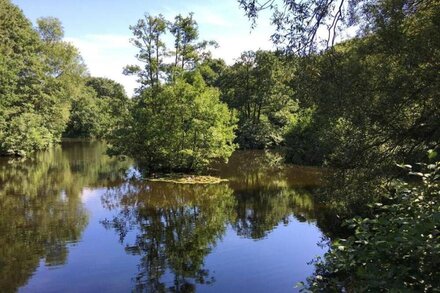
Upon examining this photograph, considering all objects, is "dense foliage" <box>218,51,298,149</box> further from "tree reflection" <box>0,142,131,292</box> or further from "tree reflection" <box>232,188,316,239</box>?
"tree reflection" <box>232,188,316,239</box>

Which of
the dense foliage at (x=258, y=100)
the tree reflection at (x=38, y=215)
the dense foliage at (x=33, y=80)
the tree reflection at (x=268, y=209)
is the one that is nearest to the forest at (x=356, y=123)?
the tree reflection at (x=268, y=209)

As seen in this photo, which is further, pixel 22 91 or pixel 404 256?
pixel 22 91

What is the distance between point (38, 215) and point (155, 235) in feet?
17.3

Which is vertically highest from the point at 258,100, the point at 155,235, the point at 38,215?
the point at 258,100

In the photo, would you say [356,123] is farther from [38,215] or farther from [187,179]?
[187,179]

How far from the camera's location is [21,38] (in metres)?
44.8

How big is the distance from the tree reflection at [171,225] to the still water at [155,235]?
0.10 feet

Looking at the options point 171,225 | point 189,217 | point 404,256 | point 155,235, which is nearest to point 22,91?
point 189,217

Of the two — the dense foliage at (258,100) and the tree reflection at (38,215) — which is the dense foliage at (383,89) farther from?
the dense foliage at (258,100)

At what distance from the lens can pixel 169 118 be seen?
83.3 ft

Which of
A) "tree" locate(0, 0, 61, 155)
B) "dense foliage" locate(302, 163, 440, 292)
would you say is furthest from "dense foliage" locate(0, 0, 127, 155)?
"dense foliage" locate(302, 163, 440, 292)

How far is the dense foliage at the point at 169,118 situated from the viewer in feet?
82.6

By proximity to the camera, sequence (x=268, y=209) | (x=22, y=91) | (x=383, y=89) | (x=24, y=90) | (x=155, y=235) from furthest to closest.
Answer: (x=22, y=91), (x=24, y=90), (x=268, y=209), (x=155, y=235), (x=383, y=89)

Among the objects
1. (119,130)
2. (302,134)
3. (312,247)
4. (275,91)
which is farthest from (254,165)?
(312,247)
